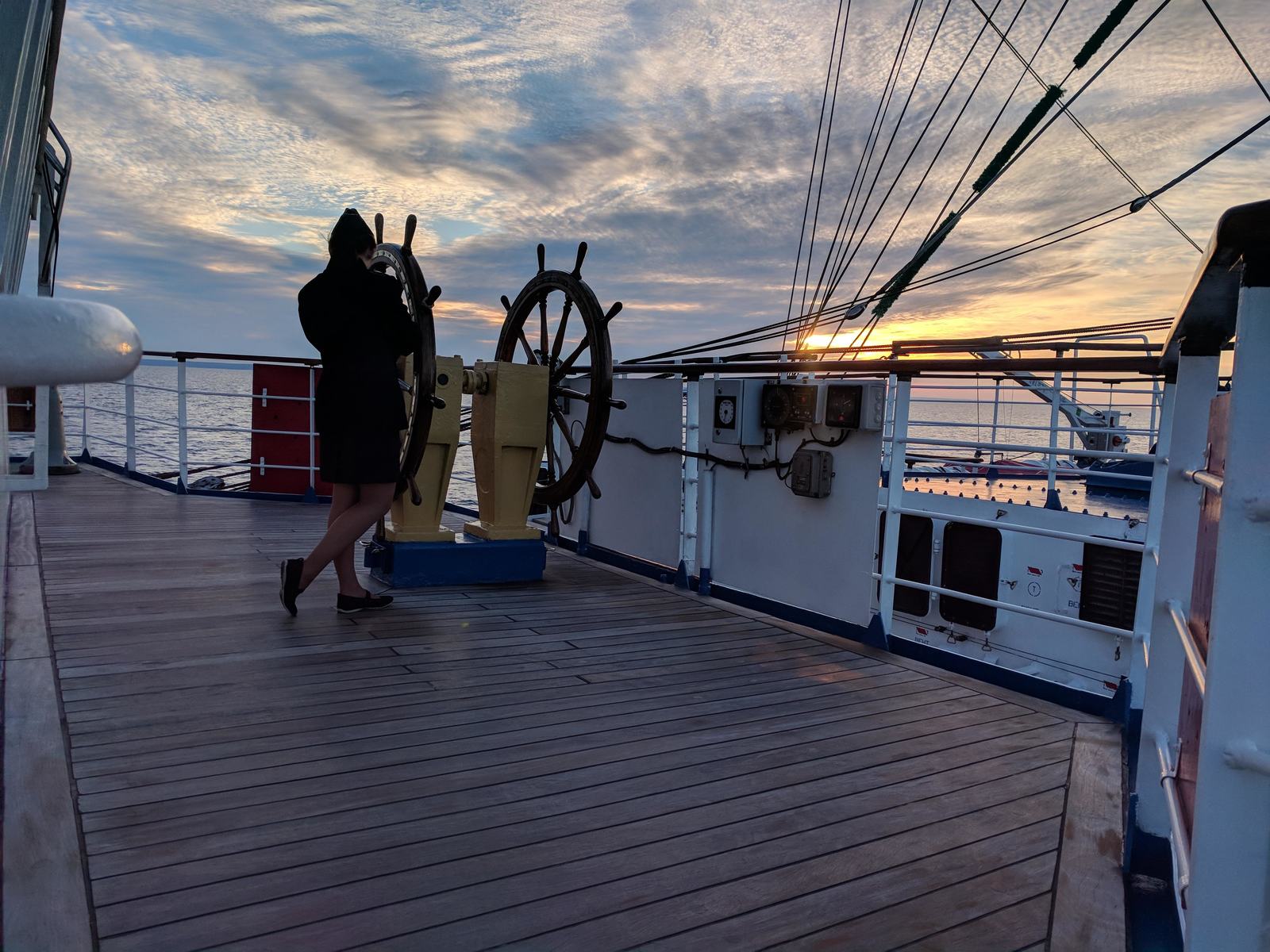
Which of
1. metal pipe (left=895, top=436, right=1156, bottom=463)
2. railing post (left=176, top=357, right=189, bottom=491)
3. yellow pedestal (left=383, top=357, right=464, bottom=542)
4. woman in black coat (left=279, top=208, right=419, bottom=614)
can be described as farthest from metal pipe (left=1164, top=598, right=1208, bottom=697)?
railing post (left=176, top=357, right=189, bottom=491)

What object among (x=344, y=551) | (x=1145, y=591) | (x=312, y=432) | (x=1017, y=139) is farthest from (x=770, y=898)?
(x=1017, y=139)

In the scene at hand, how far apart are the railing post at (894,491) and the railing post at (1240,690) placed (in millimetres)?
2029

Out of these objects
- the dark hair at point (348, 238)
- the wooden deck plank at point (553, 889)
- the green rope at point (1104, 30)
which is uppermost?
the green rope at point (1104, 30)

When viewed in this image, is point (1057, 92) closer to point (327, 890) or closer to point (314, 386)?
point (314, 386)

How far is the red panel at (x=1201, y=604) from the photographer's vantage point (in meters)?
1.14

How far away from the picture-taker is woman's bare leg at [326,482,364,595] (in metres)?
3.12

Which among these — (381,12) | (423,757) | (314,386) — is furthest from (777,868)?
(381,12)

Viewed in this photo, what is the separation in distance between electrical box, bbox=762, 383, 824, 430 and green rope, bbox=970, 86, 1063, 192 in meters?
5.46

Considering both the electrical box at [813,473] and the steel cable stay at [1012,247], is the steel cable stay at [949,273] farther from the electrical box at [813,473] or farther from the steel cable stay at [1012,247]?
the electrical box at [813,473]

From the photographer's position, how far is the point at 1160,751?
1.50 meters

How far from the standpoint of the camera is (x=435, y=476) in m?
3.95

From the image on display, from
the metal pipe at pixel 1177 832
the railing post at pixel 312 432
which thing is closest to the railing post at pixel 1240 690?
the metal pipe at pixel 1177 832

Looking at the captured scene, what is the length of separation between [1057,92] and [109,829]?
8.32 metres

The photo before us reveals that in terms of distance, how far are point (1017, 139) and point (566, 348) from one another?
208 inches
